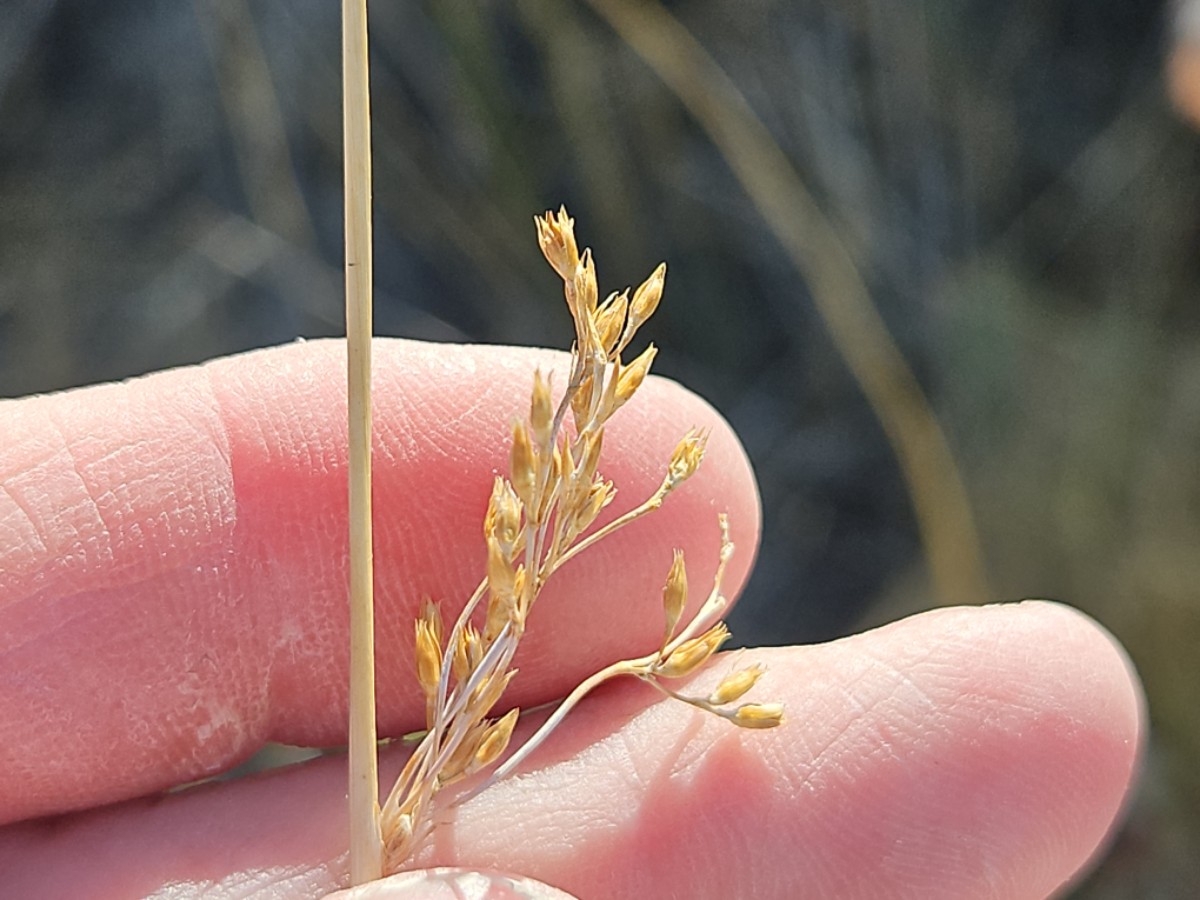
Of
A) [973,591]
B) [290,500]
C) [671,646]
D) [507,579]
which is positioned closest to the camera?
[507,579]

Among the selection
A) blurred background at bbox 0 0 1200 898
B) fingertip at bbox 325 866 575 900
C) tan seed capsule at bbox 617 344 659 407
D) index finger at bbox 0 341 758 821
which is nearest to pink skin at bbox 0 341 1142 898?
index finger at bbox 0 341 758 821

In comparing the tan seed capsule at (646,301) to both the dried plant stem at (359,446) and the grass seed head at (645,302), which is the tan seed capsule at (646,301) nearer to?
the grass seed head at (645,302)

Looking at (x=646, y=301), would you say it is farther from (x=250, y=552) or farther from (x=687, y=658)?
(x=250, y=552)

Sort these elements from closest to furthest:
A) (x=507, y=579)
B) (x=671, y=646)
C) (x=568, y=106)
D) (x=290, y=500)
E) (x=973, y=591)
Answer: (x=507, y=579) < (x=671, y=646) < (x=290, y=500) < (x=973, y=591) < (x=568, y=106)

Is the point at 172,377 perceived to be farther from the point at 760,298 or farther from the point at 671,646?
the point at 760,298

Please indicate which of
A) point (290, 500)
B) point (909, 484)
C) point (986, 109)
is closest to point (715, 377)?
point (909, 484)
